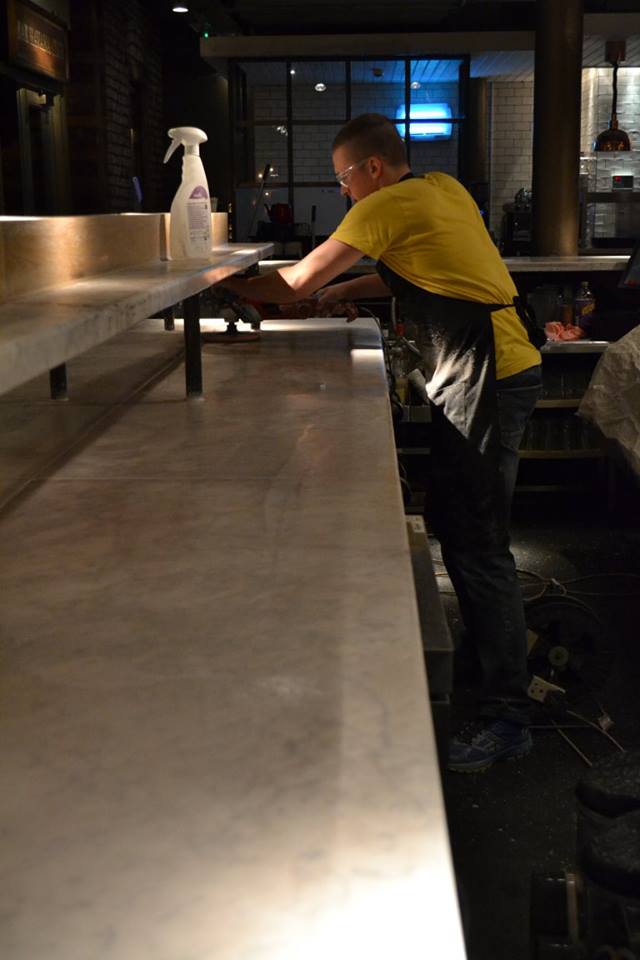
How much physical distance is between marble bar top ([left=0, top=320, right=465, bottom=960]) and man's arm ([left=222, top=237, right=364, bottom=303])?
890 millimetres

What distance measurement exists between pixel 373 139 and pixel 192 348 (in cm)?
77

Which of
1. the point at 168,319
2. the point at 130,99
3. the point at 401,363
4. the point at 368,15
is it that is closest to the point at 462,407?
the point at 168,319

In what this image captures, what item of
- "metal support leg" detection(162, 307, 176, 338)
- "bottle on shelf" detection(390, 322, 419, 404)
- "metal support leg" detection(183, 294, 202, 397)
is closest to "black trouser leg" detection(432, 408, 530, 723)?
"metal support leg" detection(183, 294, 202, 397)

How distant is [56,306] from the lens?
4.32 ft

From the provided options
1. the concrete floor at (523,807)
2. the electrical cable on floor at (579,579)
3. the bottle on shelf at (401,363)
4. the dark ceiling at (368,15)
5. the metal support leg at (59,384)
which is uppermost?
the dark ceiling at (368,15)

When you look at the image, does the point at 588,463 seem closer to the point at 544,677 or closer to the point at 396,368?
the point at 396,368

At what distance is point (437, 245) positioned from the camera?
260 cm

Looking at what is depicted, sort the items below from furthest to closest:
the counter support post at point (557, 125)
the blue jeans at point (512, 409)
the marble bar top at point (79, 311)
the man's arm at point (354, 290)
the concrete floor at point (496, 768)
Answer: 1. the counter support post at point (557, 125)
2. the man's arm at point (354, 290)
3. the blue jeans at point (512, 409)
4. the concrete floor at point (496, 768)
5. the marble bar top at point (79, 311)

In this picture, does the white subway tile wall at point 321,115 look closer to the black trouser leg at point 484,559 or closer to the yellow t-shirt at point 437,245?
the yellow t-shirt at point 437,245

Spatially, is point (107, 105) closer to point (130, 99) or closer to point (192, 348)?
point (130, 99)

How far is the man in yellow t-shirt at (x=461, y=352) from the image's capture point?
257 centimetres

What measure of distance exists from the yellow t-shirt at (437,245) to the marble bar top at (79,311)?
0.44 metres

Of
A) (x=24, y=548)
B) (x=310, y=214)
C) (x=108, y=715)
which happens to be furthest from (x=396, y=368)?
(x=310, y=214)

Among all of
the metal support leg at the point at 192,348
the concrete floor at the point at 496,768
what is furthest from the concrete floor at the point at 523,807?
the metal support leg at the point at 192,348
